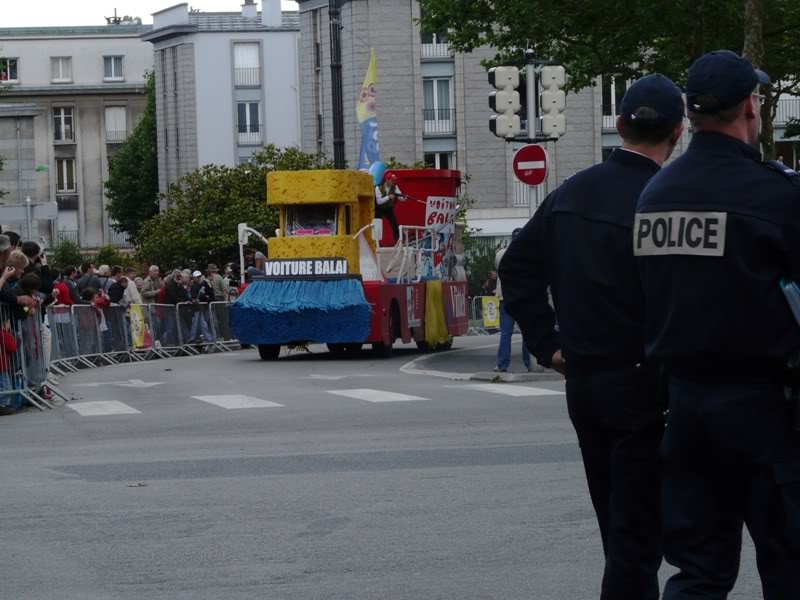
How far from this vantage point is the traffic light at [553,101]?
1998 centimetres

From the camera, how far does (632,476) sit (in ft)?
17.9


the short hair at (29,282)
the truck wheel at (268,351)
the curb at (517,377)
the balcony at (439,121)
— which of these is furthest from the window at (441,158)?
the short hair at (29,282)

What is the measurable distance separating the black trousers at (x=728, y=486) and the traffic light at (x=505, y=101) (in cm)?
1489

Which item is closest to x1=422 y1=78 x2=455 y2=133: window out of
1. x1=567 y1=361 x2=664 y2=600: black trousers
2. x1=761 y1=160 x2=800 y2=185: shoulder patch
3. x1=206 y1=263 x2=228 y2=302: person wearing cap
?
x1=206 y1=263 x2=228 y2=302: person wearing cap

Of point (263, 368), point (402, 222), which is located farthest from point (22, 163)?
point (263, 368)

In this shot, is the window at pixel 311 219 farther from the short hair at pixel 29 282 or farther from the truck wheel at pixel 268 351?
the short hair at pixel 29 282

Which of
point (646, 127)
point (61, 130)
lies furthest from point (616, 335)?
point (61, 130)

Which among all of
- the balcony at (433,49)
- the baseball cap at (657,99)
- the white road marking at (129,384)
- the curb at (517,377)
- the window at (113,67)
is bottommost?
the white road marking at (129,384)

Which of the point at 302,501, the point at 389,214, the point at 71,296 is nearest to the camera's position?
the point at 302,501

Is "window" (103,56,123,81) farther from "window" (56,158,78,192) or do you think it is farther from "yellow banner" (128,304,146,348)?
"yellow banner" (128,304,146,348)

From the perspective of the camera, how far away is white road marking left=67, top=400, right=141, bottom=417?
17266mm

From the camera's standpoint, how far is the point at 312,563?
25.5 feet

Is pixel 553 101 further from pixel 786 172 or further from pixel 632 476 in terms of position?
pixel 786 172

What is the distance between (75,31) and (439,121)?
44.6 metres
